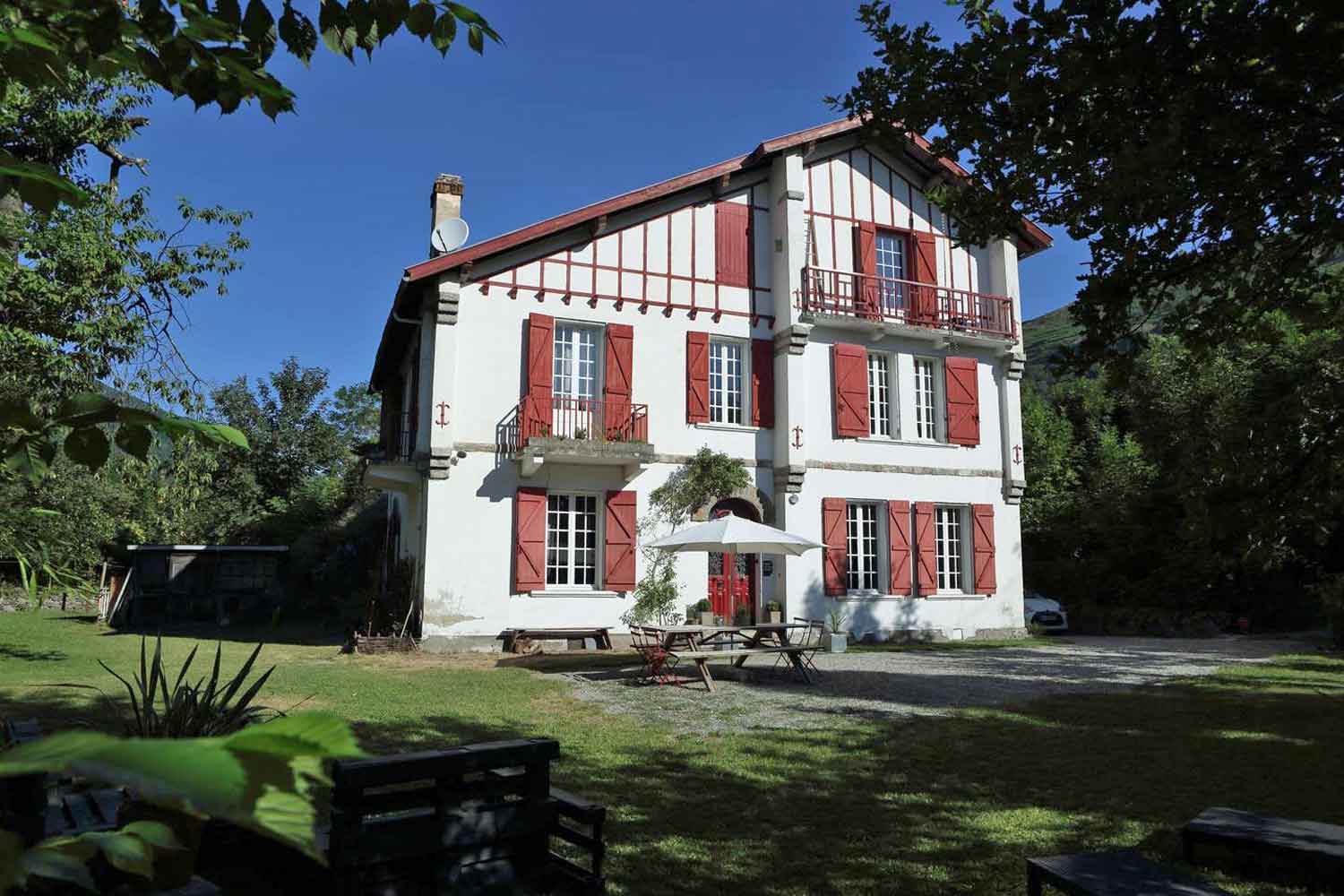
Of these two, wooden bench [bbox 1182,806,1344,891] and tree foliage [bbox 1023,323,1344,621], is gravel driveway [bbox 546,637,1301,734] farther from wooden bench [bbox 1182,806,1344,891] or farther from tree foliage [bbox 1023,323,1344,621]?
wooden bench [bbox 1182,806,1344,891]

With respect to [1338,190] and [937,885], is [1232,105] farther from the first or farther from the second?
[937,885]

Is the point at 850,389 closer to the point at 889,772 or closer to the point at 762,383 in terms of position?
the point at 762,383

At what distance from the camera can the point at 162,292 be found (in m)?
9.45

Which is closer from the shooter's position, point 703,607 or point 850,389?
point 703,607

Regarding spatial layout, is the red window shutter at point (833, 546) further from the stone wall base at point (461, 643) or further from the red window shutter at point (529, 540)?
the stone wall base at point (461, 643)

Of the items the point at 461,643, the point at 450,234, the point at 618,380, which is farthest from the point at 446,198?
the point at 461,643

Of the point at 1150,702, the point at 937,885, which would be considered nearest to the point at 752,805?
the point at 937,885

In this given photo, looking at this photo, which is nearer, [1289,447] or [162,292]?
[1289,447]

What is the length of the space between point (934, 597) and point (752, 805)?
1209 cm

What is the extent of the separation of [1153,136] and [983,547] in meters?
13.5

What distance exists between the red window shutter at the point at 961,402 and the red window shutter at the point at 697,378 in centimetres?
481

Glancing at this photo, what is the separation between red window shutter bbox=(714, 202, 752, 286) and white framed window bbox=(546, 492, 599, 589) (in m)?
4.54

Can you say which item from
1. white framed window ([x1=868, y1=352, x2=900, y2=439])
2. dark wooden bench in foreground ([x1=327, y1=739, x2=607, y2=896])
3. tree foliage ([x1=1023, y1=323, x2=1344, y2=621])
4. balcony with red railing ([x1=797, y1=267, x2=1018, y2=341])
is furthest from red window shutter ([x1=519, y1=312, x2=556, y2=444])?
dark wooden bench in foreground ([x1=327, y1=739, x2=607, y2=896])

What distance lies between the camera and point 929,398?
16.9 metres
